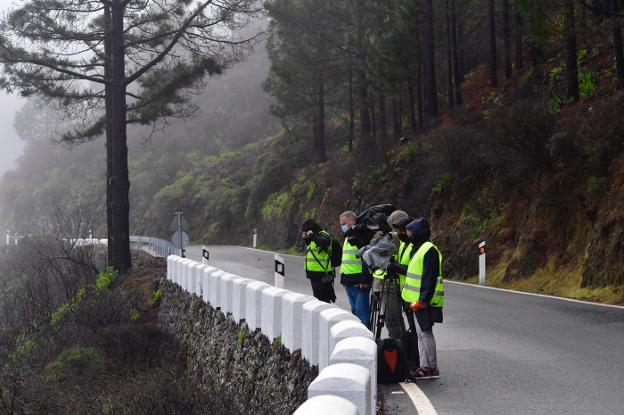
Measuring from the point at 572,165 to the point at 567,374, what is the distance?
432 inches

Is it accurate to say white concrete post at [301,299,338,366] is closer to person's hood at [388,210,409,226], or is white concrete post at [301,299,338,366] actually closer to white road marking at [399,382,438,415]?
white road marking at [399,382,438,415]

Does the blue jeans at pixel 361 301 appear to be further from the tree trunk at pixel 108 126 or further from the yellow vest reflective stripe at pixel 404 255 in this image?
the tree trunk at pixel 108 126

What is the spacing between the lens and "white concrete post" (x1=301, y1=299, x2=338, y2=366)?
7.51 meters

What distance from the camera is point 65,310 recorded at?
21.1 m

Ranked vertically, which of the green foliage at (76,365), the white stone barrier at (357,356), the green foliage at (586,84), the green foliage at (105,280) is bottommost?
the green foliage at (76,365)

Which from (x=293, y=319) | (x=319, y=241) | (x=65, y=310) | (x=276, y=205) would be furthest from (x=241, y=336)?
(x=276, y=205)

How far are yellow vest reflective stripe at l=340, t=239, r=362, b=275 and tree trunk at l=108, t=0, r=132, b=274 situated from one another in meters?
12.8

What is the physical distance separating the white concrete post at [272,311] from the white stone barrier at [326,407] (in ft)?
19.2

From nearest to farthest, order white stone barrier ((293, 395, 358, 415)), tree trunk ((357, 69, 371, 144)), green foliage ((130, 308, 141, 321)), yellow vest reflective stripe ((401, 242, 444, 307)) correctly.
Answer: white stone barrier ((293, 395, 358, 415)) → yellow vest reflective stripe ((401, 242, 444, 307)) → green foliage ((130, 308, 141, 321)) → tree trunk ((357, 69, 371, 144))

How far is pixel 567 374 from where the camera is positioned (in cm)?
859

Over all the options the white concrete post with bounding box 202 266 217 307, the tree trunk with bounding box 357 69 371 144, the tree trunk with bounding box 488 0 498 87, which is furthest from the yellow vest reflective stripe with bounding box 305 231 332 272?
the tree trunk with bounding box 357 69 371 144

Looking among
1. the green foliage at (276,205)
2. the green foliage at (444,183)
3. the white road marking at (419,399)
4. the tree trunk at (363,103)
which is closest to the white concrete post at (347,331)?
the white road marking at (419,399)

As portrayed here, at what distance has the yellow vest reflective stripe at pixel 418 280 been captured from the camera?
856 cm

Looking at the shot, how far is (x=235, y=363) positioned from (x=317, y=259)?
5.90 feet
